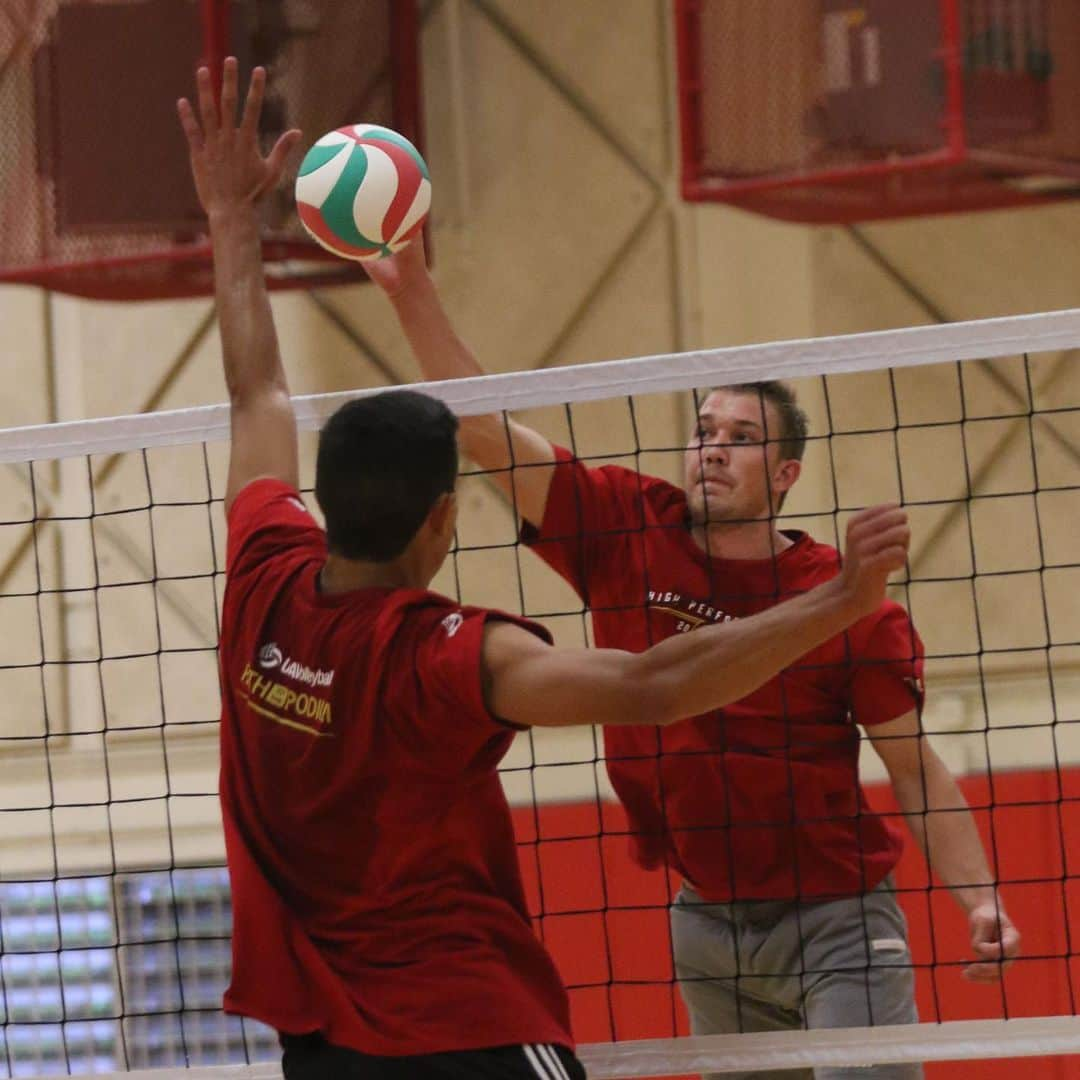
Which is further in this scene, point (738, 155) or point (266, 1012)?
point (738, 155)

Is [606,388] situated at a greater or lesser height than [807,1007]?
greater

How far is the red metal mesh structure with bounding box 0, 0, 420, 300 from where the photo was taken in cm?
655

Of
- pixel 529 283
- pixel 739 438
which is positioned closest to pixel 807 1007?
pixel 739 438

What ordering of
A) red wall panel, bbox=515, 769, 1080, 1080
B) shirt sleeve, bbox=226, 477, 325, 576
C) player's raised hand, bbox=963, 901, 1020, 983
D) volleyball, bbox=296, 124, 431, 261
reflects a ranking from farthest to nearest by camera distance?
red wall panel, bbox=515, 769, 1080, 1080 → volleyball, bbox=296, 124, 431, 261 → player's raised hand, bbox=963, 901, 1020, 983 → shirt sleeve, bbox=226, 477, 325, 576

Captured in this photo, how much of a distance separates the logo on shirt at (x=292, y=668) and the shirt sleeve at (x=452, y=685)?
0.15 m

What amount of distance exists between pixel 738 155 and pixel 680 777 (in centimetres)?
292

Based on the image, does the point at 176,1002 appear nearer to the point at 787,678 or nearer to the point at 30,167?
the point at 30,167

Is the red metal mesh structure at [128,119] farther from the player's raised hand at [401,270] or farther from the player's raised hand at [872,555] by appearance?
the player's raised hand at [872,555]

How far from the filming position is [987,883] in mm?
3820

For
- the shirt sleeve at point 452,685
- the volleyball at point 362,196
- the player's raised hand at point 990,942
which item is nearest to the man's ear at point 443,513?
the shirt sleeve at point 452,685

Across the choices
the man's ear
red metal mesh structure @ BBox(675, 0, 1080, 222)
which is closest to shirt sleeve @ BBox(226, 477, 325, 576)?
the man's ear

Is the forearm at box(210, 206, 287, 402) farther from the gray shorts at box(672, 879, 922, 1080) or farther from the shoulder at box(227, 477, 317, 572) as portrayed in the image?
the gray shorts at box(672, 879, 922, 1080)

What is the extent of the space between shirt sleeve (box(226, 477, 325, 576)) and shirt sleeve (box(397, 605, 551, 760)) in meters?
0.43

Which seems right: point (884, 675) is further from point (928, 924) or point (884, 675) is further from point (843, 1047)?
point (928, 924)
